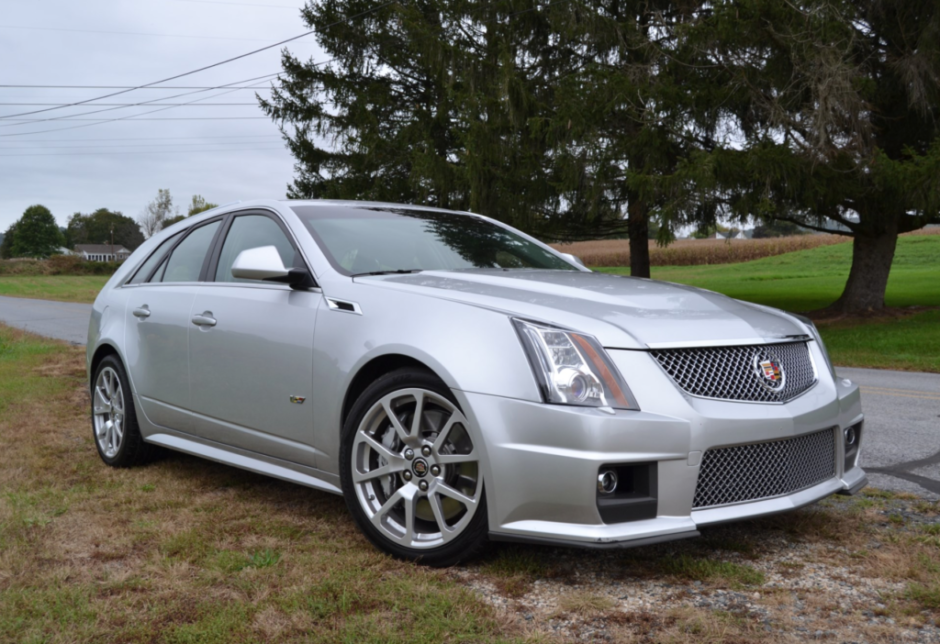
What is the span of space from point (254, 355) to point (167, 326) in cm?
104

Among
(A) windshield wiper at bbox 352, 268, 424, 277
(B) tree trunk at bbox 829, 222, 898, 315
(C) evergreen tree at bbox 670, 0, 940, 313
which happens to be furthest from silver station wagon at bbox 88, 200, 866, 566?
(B) tree trunk at bbox 829, 222, 898, 315

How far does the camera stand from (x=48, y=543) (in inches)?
158

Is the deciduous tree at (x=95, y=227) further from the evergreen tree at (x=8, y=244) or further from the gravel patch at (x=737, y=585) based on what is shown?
the gravel patch at (x=737, y=585)

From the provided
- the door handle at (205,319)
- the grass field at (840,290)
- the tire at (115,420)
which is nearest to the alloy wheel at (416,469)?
the door handle at (205,319)

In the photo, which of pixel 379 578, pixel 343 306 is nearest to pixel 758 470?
pixel 379 578

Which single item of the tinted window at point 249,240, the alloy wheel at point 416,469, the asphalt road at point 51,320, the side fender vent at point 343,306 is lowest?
the asphalt road at point 51,320

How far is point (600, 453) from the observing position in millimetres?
3209

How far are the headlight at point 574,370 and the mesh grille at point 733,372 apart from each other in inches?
8.2

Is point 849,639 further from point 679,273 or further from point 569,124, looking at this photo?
point 679,273

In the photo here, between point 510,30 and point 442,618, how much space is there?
18588 mm

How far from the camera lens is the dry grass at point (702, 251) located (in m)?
54.2

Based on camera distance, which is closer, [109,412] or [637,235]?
[109,412]

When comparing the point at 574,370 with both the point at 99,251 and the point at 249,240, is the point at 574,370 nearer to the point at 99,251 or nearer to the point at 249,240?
the point at 249,240

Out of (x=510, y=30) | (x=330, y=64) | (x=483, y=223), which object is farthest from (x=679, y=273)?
(x=483, y=223)
